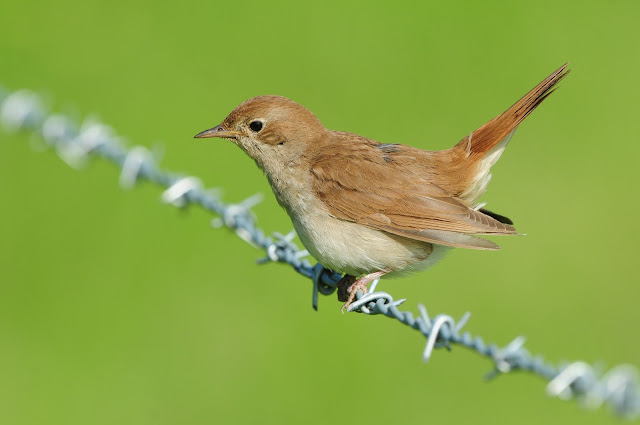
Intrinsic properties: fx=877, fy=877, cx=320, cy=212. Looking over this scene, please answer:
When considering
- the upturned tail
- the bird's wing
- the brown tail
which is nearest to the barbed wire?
the bird's wing

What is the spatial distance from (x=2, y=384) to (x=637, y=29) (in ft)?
26.2

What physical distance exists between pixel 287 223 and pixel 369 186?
306cm

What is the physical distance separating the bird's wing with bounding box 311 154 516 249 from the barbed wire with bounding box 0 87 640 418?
366 millimetres

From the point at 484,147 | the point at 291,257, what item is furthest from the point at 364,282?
the point at 484,147

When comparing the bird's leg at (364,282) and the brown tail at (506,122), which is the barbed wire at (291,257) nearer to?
the bird's leg at (364,282)

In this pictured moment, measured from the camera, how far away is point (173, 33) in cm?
1063

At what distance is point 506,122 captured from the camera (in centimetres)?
502

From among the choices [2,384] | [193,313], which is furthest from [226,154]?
[2,384]

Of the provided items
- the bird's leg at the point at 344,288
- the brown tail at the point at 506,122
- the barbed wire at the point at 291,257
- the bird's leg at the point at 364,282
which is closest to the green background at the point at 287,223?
the bird's leg at the point at 344,288

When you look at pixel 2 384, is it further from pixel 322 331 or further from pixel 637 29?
pixel 637 29

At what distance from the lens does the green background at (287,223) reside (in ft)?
22.7

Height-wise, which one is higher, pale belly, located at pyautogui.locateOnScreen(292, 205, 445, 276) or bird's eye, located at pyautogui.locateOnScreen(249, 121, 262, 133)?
bird's eye, located at pyautogui.locateOnScreen(249, 121, 262, 133)

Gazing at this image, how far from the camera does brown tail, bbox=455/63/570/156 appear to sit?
15.8 feet

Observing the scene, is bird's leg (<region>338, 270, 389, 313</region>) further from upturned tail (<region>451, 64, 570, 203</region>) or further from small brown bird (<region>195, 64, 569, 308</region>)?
upturned tail (<region>451, 64, 570, 203</region>)
